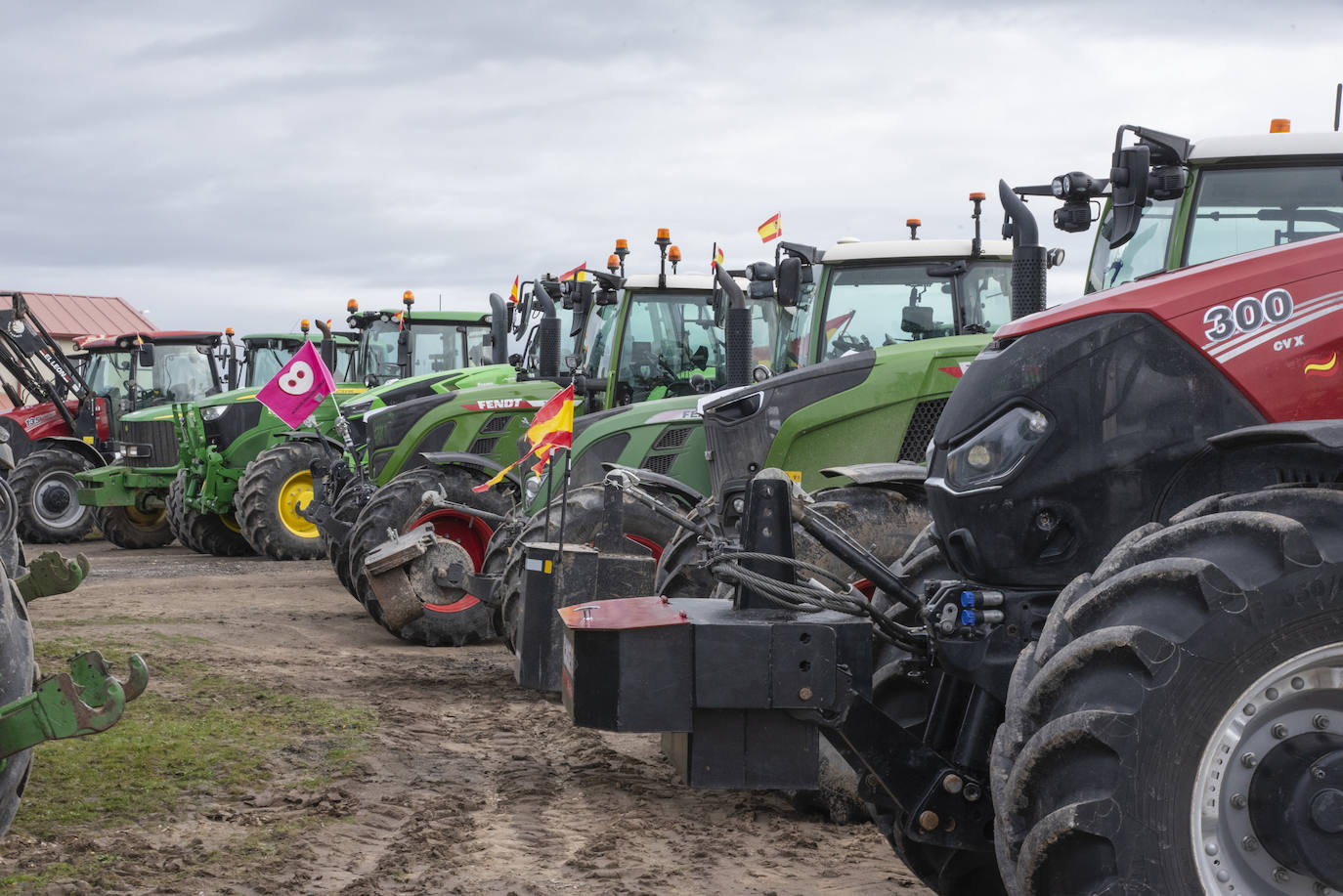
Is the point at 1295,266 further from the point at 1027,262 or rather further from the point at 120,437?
the point at 120,437

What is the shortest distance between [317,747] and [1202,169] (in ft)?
15.8

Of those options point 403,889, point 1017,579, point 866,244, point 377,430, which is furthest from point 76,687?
point 377,430

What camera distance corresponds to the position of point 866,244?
27.4 feet

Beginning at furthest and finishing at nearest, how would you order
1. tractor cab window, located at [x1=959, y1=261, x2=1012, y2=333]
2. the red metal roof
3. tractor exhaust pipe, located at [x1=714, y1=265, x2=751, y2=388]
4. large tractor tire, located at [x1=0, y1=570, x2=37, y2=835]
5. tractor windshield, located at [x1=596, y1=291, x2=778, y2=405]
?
the red metal roof → tractor windshield, located at [x1=596, y1=291, x2=778, y2=405] → tractor exhaust pipe, located at [x1=714, y1=265, x2=751, y2=388] → tractor cab window, located at [x1=959, y1=261, x2=1012, y2=333] → large tractor tire, located at [x1=0, y1=570, x2=37, y2=835]

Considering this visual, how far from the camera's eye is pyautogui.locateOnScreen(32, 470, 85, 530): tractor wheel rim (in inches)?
728

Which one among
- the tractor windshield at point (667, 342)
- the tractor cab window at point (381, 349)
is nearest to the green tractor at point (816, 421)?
the tractor windshield at point (667, 342)

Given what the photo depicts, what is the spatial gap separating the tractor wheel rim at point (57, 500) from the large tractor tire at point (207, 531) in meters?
2.51

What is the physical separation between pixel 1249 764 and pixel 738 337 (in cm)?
598

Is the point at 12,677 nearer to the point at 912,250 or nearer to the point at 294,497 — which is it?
the point at 912,250

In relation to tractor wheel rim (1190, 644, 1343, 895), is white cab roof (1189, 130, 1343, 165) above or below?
above

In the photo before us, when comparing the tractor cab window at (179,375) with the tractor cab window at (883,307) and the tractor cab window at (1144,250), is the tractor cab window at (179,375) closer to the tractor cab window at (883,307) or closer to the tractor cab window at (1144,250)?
the tractor cab window at (883,307)

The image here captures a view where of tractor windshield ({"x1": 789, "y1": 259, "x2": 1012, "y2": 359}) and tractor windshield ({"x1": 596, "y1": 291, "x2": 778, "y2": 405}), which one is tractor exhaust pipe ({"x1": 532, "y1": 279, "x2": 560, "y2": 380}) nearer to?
tractor windshield ({"x1": 596, "y1": 291, "x2": 778, "y2": 405})

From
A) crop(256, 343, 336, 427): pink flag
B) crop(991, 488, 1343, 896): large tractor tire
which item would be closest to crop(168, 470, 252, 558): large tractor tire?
A: crop(256, 343, 336, 427): pink flag

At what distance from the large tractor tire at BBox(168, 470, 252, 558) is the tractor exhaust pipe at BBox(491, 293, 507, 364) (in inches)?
180
